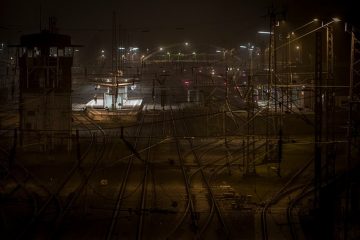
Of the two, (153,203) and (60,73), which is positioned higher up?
(60,73)

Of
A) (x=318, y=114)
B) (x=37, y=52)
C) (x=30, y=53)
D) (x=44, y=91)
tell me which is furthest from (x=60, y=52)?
(x=318, y=114)

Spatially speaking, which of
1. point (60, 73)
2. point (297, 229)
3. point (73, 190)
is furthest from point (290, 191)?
point (60, 73)

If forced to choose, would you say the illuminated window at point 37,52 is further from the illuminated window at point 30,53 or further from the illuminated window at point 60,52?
the illuminated window at point 60,52

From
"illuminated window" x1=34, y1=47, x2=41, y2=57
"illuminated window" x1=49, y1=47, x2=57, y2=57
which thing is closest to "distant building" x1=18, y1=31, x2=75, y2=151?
"illuminated window" x1=34, y1=47, x2=41, y2=57

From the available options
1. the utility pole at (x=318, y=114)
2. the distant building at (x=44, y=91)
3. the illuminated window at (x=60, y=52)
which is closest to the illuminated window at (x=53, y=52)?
the illuminated window at (x=60, y=52)

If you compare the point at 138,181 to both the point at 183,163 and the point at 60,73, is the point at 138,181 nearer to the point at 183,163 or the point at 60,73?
the point at 183,163

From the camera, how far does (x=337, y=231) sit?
950 centimetres

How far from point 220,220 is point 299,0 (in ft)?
87.9

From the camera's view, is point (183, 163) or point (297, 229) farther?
point (183, 163)

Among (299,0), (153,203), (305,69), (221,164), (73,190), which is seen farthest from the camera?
(299,0)

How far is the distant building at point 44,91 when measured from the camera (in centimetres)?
1736

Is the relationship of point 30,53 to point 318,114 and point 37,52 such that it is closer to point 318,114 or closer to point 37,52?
point 37,52

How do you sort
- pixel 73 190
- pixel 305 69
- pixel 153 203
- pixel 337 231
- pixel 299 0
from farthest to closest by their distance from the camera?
pixel 299 0
pixel 305 69
pixel 73 190
pixel 153 203
pixel 337 231

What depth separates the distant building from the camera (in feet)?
57.0
